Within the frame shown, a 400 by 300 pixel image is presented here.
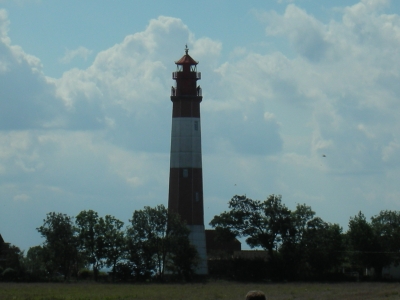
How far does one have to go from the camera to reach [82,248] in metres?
69.9

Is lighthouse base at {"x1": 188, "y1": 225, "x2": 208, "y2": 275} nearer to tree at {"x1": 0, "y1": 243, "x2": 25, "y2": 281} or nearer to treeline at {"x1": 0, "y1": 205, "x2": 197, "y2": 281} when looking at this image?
treeline at {"x1": 0, "y1": 205, "x2": 197, "y2": 281}

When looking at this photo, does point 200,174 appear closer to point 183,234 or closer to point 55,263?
point 183,234

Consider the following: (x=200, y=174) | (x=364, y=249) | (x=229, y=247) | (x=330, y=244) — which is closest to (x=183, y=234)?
(x=200, y=174)

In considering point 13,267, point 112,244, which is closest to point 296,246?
point 112,244

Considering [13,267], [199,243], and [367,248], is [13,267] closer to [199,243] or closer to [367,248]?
[199,243]

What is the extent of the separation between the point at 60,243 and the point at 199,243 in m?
12.9

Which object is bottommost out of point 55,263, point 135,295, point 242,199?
point 135,295

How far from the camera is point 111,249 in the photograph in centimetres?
6931

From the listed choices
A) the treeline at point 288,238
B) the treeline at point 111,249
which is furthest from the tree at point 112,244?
the treeline at point 288,238

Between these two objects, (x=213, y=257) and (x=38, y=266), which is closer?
(x=38, y=266)

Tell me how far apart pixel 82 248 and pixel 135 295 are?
991 inches

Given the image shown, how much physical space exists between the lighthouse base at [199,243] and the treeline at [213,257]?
63.0 inches

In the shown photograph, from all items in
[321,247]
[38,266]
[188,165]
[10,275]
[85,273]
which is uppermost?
[188,165]

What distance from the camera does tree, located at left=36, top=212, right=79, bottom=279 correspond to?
6894cm
